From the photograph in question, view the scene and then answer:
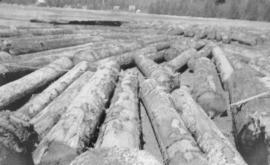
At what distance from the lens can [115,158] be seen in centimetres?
209

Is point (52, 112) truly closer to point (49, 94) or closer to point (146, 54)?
point (49, 94)

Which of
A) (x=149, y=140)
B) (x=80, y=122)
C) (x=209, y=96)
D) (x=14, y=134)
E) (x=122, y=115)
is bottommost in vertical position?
(x=149, y=140)

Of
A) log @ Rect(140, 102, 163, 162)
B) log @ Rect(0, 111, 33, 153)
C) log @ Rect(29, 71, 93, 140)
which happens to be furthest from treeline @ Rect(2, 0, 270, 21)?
log @ Rect(0, 111, 33, 153)

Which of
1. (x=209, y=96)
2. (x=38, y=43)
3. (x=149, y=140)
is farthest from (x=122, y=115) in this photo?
(x=38, y=43)

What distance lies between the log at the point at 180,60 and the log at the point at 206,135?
253 cm

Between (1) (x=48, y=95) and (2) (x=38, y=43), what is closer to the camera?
(1) (x=48, y=95)

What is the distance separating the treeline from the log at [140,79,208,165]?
20023mm

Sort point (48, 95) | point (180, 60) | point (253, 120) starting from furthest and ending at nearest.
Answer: point (180, 60)
point (48, 95)
point (253, 120)

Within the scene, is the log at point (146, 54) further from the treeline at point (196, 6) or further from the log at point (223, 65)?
the treeline at point (196, 6)

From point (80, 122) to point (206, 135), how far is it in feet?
5.45

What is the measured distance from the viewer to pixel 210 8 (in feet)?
77.7

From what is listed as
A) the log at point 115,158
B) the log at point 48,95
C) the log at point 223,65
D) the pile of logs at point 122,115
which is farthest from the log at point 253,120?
the log at point 48,95

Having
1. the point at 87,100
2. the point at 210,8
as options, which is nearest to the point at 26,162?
the point at 87,100

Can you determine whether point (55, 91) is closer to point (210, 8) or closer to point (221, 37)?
point (221, 37)
